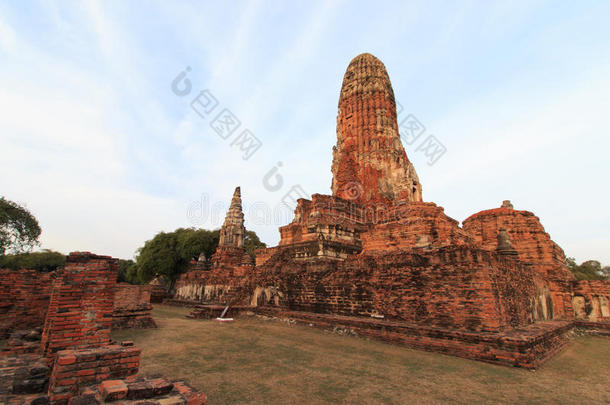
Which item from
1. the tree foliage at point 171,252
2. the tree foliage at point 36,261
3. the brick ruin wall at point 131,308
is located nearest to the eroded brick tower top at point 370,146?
the brick ruin wall at point 131,308

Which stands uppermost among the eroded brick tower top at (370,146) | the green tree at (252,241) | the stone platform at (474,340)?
the eroded brick tower top at (370,146)

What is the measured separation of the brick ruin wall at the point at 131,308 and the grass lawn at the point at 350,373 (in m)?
1.20

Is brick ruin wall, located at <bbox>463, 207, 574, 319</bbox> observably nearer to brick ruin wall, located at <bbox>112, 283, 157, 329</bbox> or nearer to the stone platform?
the stone platform

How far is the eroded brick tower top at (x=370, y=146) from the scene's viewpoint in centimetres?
1614

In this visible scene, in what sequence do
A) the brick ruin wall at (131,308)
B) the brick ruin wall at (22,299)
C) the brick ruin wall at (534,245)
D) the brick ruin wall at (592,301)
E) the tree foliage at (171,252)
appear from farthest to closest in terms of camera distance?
the tree foliage at (171,252)
the brick ruin wall at (534,245)
the brick ruin wall at (592,301)
the brick ruin wall at (131,308)
the brick ruin wall at (22,299)

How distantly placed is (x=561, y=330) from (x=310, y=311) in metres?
6.73

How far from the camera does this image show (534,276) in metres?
10.4

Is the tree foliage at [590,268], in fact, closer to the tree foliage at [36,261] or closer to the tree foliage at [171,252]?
the tree foliage at [171,252]

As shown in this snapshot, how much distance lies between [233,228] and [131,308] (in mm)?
14373

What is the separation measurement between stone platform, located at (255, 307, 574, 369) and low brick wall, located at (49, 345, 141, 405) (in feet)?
17.1

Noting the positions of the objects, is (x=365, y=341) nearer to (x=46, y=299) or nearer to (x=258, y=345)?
(x=258, y=345)

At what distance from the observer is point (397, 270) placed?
7582 mm

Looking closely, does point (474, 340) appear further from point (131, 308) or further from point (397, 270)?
point (131, 308)

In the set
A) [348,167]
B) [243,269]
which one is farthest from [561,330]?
[243,269]
